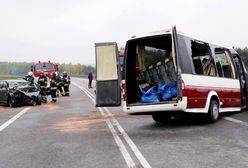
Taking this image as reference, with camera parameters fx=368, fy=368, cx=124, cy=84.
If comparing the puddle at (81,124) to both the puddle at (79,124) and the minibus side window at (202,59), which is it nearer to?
the puddle at (79,124)

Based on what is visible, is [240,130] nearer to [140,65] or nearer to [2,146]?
[140,65]

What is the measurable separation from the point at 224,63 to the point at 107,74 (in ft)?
12.4

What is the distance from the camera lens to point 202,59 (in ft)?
32.8

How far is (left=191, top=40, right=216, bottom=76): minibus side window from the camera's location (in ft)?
31.3

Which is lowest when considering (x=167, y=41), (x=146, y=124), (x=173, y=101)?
(x=146, y=124)

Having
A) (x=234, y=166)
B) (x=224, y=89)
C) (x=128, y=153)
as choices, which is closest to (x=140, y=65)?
(x=224, y=89)

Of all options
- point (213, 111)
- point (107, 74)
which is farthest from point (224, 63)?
point (107, 74)

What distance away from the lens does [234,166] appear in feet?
18.2

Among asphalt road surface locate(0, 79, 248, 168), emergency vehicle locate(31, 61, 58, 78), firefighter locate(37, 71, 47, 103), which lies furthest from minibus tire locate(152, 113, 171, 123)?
emergency vehicle locate(31, 61, 58, 78)

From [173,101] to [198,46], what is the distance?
187cm

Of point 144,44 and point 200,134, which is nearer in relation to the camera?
point 200,134

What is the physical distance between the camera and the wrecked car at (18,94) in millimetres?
18375

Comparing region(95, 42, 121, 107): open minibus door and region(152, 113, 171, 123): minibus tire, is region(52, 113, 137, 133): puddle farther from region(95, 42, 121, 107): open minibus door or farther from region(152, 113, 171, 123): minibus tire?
region(152, 113, 171, 123): minibus tire

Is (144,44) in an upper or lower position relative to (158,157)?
upper
